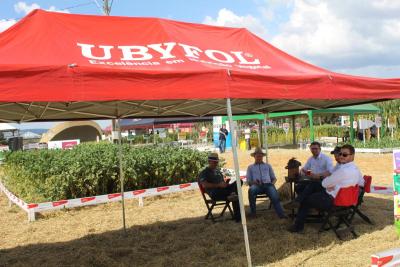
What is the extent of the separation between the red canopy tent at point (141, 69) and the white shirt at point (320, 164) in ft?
6.34

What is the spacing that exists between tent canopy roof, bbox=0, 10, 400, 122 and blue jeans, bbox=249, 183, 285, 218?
181 centimetres

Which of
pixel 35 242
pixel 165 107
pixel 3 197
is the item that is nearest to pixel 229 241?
pixel 165 107

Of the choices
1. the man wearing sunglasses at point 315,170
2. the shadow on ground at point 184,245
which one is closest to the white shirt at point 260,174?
the man wearing sunglasses at point 315,170

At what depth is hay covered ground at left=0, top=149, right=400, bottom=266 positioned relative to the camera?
5637 millimetres

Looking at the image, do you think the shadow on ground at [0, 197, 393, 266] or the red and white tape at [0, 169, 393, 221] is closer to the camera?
the shadow on ground at [0, 197, 393, 266]

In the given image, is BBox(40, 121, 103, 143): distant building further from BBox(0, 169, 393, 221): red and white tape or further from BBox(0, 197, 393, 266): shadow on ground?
BBox(0, 197, 393, 266): shadow on ground

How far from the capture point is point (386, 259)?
3701mm

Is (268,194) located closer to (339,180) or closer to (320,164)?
(320,164)

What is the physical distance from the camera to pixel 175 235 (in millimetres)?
6984

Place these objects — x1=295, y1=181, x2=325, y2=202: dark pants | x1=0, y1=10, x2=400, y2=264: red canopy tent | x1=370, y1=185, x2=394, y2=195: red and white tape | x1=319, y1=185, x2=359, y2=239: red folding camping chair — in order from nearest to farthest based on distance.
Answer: x1=0, y1=10, x2=400, y2=264: red canopy tent, x1=319, y1=185, x2=359, y2=239: red folding camping chair, x1=295, y1=181, x2=325, y2=202: dark pants, x1=370, y1=185, x2=394, y2=195: red and white tape

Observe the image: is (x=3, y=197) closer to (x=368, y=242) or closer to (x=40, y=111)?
(x=40, y=111)

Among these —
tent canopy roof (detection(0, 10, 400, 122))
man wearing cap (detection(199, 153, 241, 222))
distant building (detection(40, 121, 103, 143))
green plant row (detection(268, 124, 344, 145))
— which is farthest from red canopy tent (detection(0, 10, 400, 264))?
green plant row (detection(268, 124, 344, 145))

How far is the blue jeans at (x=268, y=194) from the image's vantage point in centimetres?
758

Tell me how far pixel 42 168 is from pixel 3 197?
380cm
